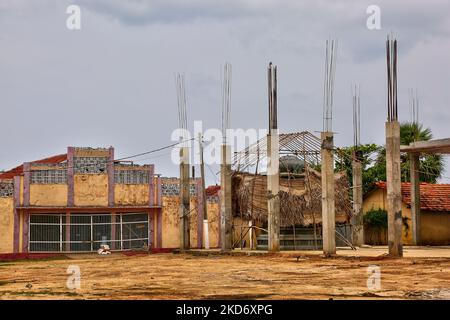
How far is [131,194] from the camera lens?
37.1 m

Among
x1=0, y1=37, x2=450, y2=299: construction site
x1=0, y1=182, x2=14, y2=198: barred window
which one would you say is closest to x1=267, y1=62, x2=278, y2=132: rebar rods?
x1=0, y1=37, x2=450, y2=299: construction site

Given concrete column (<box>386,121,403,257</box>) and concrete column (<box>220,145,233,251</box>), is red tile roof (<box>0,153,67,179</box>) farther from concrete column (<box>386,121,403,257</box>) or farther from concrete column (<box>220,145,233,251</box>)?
concrete column (<box>386,121,403,257</box>)

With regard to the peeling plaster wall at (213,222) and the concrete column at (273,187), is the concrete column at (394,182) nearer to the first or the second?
the concrete column at (273,187)

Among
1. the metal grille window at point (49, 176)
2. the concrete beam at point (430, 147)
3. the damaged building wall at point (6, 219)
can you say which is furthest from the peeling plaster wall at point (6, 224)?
the concrete beam at point (430, 147)

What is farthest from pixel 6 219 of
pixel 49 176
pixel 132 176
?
pixel 132 176

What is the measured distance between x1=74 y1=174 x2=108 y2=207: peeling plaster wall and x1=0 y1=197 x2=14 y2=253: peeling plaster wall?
116 inches

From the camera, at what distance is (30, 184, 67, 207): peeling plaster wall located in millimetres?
35225

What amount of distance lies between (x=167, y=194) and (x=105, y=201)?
131 inches

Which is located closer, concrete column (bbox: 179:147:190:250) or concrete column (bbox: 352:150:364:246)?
concrete column (bbox: 352:150:364:246)

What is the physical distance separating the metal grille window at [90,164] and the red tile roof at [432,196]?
13.9 m

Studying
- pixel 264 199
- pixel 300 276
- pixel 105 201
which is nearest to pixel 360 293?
pixel 300 276

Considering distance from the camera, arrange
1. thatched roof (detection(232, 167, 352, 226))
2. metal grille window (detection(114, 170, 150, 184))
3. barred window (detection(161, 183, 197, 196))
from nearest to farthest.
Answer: thatched roof (detection(232, 167, 352, 226)), metal grille window (detection(114, 170, 150, 184)), barred window (detection(161, 183, 197, 196))
